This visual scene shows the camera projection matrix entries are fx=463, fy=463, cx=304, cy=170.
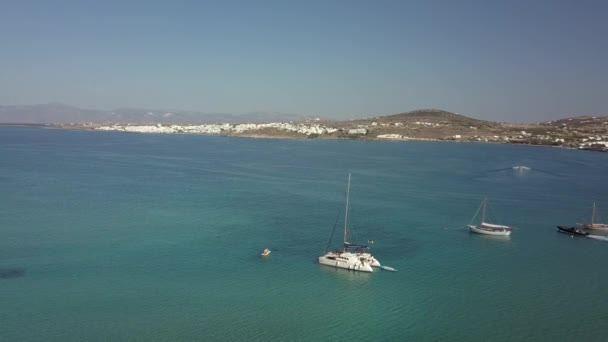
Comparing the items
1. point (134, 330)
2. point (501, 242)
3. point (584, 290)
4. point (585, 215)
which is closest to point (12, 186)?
point (134, 330)

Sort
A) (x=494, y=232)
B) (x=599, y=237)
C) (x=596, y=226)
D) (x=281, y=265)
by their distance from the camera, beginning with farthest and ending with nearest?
(x=596, y=226) < (x=599, y=237) < (x=494, y=232) < (x=281, y=265)

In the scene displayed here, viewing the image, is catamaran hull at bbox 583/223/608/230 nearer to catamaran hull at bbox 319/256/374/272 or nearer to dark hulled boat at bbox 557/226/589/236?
dark hulled boat at bbox 557/226/589/236

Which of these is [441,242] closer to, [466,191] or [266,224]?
[266,224]

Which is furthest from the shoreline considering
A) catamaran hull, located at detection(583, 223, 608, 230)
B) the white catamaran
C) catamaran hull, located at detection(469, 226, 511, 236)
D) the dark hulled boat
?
the white catamaran

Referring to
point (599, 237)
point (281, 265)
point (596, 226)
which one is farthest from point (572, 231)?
point (281, 265)

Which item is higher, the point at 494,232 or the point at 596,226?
the point at 596,226

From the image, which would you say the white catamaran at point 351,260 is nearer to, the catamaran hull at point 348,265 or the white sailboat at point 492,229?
the catamaran hull at point 348,265

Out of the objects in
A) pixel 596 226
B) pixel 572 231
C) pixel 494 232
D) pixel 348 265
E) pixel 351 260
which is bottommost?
pixel 348 265

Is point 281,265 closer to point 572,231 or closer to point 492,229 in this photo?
point 492,229

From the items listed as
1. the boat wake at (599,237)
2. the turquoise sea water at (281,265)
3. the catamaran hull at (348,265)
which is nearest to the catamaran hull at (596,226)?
A: the boat wake at (599,237)
